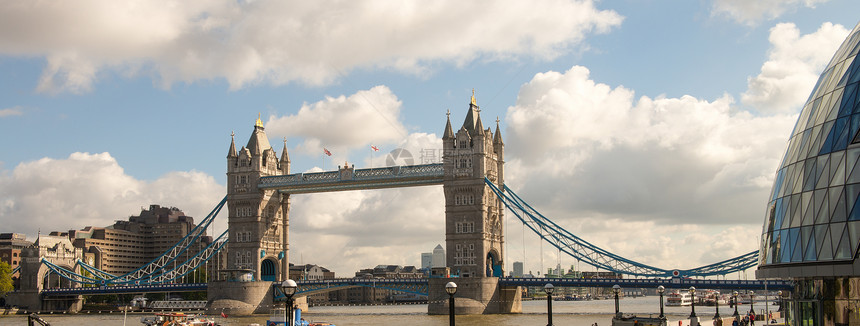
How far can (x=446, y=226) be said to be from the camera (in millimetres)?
104250

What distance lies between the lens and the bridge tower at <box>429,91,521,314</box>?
10150cm

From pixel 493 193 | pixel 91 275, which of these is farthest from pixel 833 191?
pixel 91 275

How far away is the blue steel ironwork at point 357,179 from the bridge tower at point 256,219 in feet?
7.32

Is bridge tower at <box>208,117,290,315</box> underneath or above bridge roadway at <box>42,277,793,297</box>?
above

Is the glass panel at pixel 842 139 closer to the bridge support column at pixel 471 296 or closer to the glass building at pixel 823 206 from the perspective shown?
the glass building at pixel 823 206

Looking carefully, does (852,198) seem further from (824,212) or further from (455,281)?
(455,281)

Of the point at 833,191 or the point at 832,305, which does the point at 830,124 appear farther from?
the point at 832,305

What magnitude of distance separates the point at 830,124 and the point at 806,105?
4.47 m

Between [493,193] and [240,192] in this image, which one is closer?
[493,193]

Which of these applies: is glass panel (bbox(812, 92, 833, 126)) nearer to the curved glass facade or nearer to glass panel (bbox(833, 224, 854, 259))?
the curved glass facade

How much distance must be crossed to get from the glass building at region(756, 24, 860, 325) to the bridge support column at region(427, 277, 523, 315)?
196 feet

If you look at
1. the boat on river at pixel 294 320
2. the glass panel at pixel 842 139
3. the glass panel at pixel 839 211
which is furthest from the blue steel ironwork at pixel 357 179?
the glass panel at pixel 839 211

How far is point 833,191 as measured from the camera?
3173 centimetres

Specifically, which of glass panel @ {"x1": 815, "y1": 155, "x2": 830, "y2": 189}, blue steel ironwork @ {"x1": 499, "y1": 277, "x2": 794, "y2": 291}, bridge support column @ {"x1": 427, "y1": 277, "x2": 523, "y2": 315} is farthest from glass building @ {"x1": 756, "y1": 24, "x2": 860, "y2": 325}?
bridge support column @ {"x1": 427, "y1": 277, "x2": 523, "y2": 315}
